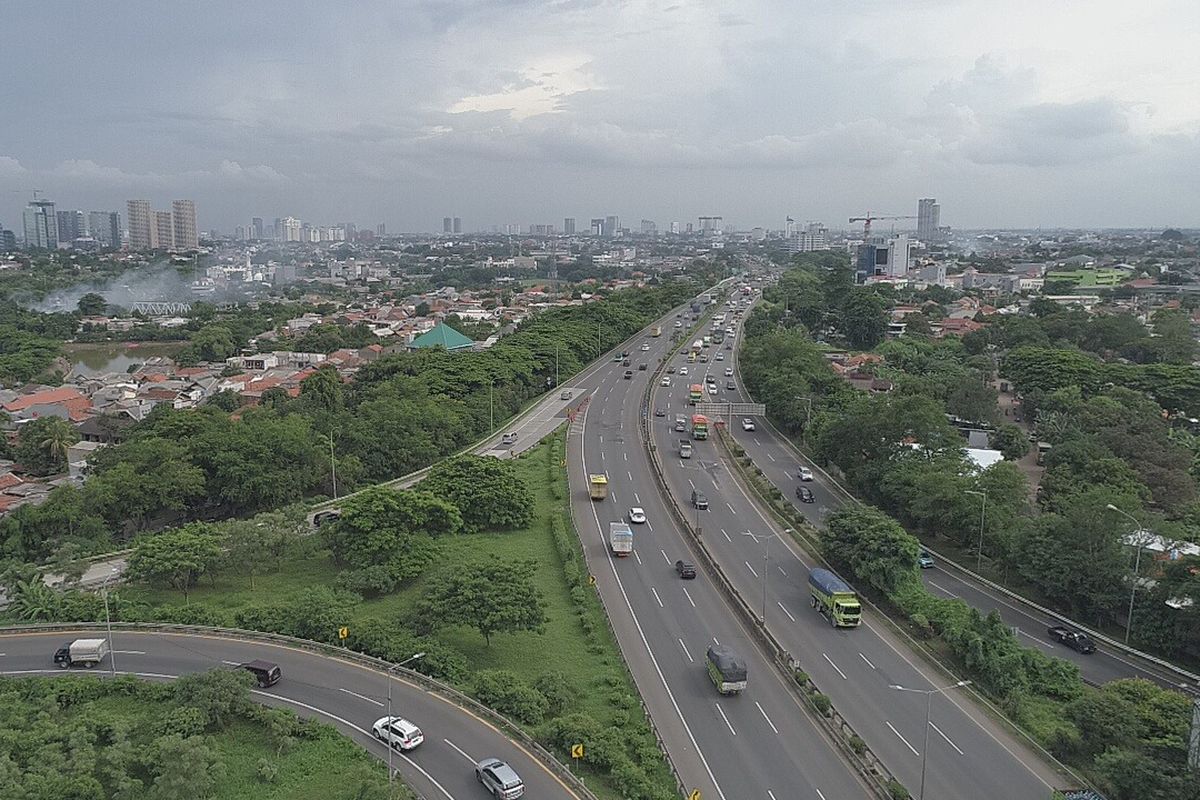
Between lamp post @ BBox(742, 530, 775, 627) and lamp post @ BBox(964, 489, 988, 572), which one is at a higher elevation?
lamp post @ BBox(964, 489, 988, 572)

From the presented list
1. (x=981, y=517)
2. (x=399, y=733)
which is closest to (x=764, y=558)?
(x=981, y=517)

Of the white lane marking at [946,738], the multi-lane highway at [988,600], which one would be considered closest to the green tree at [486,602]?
the white lane marking at [946,738]

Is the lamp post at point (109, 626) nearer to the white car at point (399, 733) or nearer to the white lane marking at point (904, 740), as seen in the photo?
the white car at point (399, 733)

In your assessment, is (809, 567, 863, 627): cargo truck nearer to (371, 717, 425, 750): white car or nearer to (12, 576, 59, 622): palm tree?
(371, 717, 425, 750): white car

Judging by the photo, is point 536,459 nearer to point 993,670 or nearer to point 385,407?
point 385,407

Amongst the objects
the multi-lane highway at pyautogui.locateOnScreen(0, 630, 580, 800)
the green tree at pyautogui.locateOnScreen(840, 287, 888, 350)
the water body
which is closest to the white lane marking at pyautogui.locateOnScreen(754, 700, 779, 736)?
the multi-lane highway at pyautogui.locateOnScreen(0, 630, 580, 800)

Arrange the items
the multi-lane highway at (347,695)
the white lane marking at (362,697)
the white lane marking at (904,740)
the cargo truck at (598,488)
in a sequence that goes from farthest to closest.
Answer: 1. the cargo truck at (598,488)
2. the white lane marking at (362,697)
3. the white lane marking at (904,740)
4. the multi-lane highway at (347,695)

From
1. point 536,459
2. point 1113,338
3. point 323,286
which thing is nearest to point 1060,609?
point 536,459
